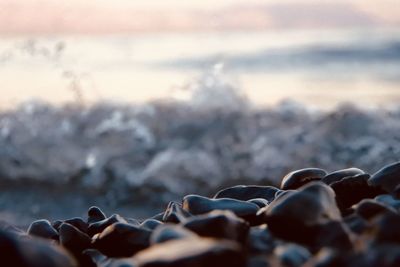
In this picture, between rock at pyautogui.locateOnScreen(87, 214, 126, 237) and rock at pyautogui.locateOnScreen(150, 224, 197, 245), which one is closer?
rock at pyautogui.locateOnScreen(150, 224, 197, 245)

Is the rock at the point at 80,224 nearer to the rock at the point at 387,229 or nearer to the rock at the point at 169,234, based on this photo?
the rock at the point at 169,234

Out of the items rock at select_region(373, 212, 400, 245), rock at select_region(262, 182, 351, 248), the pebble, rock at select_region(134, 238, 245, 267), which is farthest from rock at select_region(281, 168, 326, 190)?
rock at select_region(134, 238, 245, 267)

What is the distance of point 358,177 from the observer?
234cm

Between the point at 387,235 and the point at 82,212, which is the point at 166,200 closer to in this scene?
the point at 82,212

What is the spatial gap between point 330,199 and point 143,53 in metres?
20.6

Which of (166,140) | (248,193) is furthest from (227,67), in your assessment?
(248,193)

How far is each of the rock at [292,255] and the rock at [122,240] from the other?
395 millimetres

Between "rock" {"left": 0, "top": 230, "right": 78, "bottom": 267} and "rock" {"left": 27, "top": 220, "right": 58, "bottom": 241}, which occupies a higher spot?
"rock" {"left": 0, "top": 230, "right": 78, "bottom": 267}

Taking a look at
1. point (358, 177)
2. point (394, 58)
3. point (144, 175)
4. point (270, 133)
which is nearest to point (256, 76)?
point (394, 58)

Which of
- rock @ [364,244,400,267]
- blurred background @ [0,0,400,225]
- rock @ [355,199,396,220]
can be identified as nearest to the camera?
rock @ [364,244,400,267]

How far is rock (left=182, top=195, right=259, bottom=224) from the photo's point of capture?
6.80ft

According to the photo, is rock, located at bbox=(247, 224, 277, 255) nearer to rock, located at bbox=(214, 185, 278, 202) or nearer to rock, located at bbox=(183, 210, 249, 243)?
rock, located at bbox=(183, 210, 249, 243)

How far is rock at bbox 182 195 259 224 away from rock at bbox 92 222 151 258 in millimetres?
271

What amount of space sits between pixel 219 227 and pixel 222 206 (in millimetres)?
510
